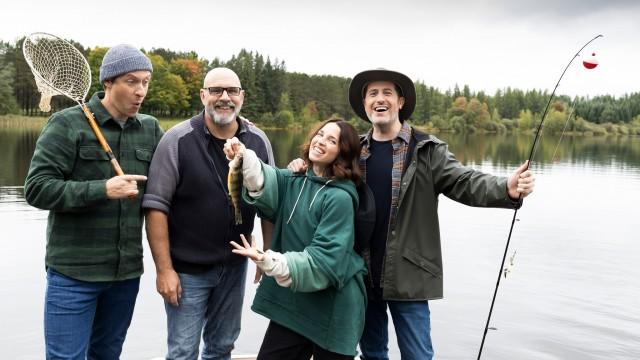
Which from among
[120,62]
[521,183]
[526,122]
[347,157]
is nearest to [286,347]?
[347,157]

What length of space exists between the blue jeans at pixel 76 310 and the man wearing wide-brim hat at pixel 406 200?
73.5 inches

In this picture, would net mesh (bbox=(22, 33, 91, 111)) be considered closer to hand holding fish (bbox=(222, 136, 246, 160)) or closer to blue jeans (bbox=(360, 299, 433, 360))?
hand holding fish (bbox=(222, 136, 246, 160))

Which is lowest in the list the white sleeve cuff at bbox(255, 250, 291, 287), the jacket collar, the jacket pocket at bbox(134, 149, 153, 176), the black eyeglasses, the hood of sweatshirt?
the white sleeve cuff at bbox(255, 250, 291, 287)

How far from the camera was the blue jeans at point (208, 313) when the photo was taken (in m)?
4.30

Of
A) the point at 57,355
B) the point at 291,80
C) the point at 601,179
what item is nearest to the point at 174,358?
the point at 57,355

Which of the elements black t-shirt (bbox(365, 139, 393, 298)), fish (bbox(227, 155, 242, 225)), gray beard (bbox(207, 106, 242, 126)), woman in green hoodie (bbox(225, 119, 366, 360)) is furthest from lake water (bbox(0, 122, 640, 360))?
fish (bbox(227, 155, 242, 225))

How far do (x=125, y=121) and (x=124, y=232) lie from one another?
800mm

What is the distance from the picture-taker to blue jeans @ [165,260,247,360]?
430cm

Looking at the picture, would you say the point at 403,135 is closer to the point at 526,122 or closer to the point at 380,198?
the point at 380,198

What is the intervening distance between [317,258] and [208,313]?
1.40 meters

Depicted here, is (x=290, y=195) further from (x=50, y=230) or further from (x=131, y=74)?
(x=50, y=230)

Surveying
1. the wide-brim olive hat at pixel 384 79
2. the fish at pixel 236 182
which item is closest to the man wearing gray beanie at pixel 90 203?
the fish at pixel 236 182

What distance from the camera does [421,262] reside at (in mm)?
4227

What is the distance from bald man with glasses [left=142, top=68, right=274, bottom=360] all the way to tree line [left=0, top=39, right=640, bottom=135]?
61.1 metres
